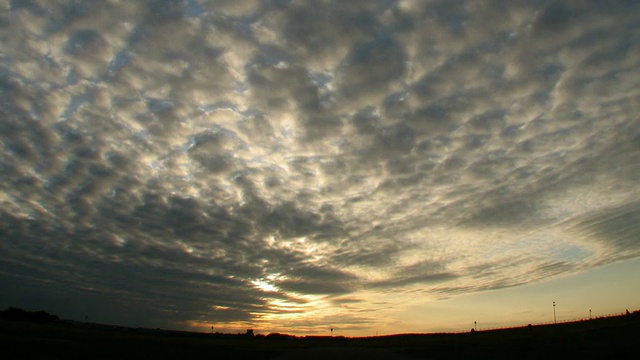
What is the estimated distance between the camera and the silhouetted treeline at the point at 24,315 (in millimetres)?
151875

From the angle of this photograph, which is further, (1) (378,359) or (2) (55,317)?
(2) (55,317)

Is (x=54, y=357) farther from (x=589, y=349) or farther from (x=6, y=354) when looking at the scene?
(x=589, y=349)

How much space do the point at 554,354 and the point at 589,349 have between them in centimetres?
346

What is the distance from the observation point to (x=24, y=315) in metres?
158

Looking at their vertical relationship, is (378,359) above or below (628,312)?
below

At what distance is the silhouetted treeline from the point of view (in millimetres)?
151875

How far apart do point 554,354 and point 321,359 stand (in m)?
25.4

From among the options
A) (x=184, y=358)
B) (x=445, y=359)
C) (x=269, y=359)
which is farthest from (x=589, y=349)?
(x=184, y=358)

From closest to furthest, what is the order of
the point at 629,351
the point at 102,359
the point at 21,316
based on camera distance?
the point at 629,351 < the point at 102,359 < the point at 21,316

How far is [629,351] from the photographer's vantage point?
3344cm

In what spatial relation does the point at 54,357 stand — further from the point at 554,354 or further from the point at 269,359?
the point at 554,354

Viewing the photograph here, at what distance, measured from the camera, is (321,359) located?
49.2 m

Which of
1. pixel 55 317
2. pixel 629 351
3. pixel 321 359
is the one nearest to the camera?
pixel 629 351

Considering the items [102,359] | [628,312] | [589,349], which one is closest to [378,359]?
[589,349]
